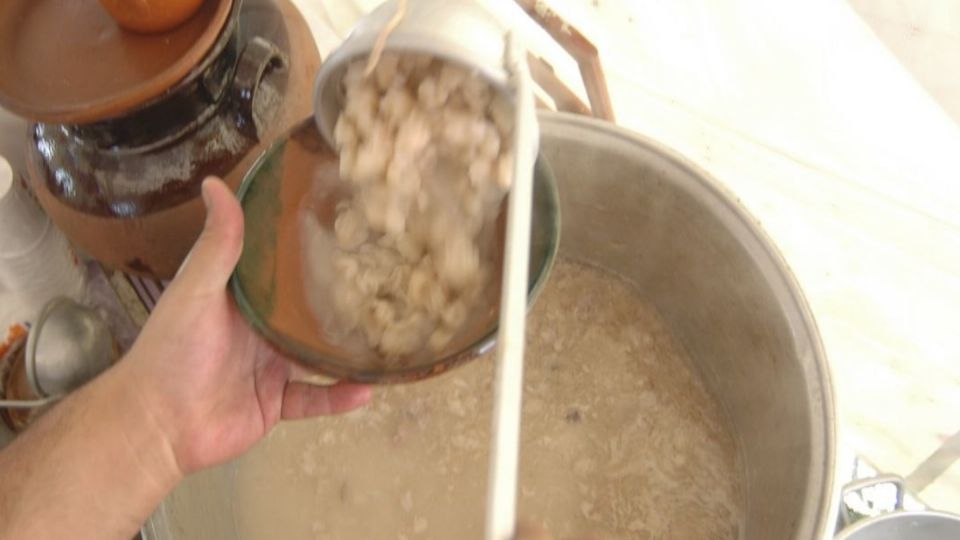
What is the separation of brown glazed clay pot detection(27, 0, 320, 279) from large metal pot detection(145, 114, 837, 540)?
230 mm

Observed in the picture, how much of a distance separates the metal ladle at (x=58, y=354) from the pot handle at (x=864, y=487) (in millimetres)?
742

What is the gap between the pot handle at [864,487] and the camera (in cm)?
81

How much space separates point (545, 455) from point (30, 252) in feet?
1.83

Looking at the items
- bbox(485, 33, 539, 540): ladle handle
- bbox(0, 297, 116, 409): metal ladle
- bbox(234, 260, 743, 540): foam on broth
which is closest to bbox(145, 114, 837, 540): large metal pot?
bbox(234, 260, 743, 540): foam on broth

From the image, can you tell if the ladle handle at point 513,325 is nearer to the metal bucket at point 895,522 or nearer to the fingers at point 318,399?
the fingers at point 318,399

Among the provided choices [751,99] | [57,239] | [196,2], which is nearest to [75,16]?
[196,2]

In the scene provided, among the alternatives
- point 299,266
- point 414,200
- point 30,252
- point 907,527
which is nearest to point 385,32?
point 414,200

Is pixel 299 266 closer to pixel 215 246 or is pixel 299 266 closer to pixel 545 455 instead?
pixel 215 246

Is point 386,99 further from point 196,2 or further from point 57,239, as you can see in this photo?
point 57,239

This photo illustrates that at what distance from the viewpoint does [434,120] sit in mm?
521

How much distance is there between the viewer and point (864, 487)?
0.82m

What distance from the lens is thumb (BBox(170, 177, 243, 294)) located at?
1.97ft

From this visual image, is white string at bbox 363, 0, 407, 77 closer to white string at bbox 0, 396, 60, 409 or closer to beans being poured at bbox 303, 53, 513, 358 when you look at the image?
beans being poured at bbox 303, 53, 513, 358

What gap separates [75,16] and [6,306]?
36 cm
